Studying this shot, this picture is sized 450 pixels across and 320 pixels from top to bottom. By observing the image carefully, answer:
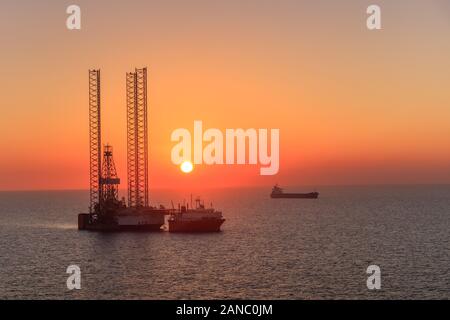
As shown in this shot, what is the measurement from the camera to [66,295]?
5788cm

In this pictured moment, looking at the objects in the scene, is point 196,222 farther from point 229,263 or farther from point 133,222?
point 229,263

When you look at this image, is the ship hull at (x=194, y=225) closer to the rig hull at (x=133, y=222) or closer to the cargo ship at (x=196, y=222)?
the cargo ship at (x=196, y=222)

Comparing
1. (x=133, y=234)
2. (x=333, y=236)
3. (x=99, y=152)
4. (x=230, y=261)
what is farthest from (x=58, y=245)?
(x=333, y=236)

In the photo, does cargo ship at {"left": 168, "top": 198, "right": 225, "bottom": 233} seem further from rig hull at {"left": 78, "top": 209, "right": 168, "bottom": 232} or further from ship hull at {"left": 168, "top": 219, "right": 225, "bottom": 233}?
rig hull at {"left": 78, "top": 209, "right": 168, "bottom": 232}

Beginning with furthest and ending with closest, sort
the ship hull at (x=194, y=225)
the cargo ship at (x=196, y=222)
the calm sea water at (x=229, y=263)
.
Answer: the cargo ship at (x=196, y=222) → the ship hull at (x=194, y=225) → the calm sea water at (x=229, y=263)

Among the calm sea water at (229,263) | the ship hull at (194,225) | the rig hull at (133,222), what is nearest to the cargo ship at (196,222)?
the ship hull at (194,225)

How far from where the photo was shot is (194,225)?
398 feet

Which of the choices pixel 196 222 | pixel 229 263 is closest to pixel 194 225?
pixel 196 222

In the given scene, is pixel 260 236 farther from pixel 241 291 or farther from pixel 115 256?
pixel 241 291

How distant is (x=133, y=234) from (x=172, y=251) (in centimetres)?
2713

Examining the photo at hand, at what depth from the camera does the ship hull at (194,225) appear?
12131 cm

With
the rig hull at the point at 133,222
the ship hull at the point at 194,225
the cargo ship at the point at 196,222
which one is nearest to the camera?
the rig hull at the point at 133,222

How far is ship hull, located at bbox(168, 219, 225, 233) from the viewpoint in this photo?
398 feet

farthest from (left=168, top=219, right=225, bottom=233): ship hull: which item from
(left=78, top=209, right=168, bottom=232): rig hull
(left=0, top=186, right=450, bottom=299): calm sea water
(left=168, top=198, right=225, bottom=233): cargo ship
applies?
(left=78, top=209, right=168, bottom=232): rig hull
